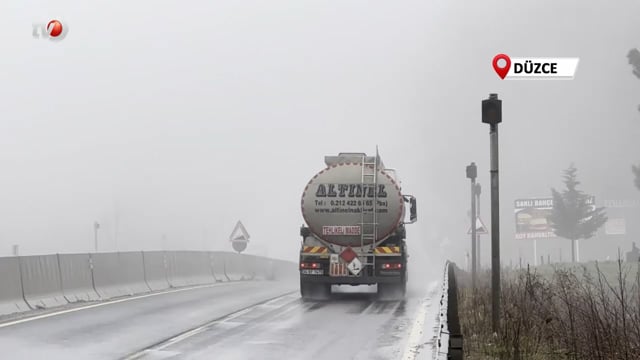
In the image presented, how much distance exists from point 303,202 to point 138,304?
4439mm

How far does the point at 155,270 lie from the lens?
2438cm

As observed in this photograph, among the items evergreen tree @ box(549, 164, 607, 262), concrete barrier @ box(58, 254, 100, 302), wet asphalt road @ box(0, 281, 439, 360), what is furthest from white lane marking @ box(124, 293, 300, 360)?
evergreen tree @ box(549, 164, 607, 262)

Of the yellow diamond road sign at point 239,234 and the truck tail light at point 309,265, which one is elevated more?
the yellow diamond road sign at point 239,234

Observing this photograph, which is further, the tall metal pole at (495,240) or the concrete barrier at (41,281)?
the concrete barrier at (41,281)

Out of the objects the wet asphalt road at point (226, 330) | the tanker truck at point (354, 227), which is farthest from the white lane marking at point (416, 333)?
the tanker truck at point (354, 227)

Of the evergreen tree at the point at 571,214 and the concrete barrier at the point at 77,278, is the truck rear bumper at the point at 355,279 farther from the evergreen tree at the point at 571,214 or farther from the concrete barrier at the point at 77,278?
the evergreen tree at the point at 571,214

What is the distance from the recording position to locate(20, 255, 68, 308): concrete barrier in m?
17.0

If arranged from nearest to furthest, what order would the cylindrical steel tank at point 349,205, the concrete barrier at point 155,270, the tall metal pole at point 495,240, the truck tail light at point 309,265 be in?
the tall metal pole at point 495,240 → the cylindrical steel tank at point 349,205 → the truck tail light at point 309,265 → the concrete barrier at point 155,270

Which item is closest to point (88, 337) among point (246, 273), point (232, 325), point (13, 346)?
point (13, 346)

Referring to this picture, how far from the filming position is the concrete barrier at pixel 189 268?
85.0ft

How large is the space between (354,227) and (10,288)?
7.67 metres

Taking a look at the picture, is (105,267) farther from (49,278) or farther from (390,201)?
(390,201)

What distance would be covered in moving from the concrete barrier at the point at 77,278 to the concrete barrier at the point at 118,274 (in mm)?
322

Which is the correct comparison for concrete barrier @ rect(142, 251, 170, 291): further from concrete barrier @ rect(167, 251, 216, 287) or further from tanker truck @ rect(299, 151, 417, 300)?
tanker truck @ rect(299, 151, 417, 300)
